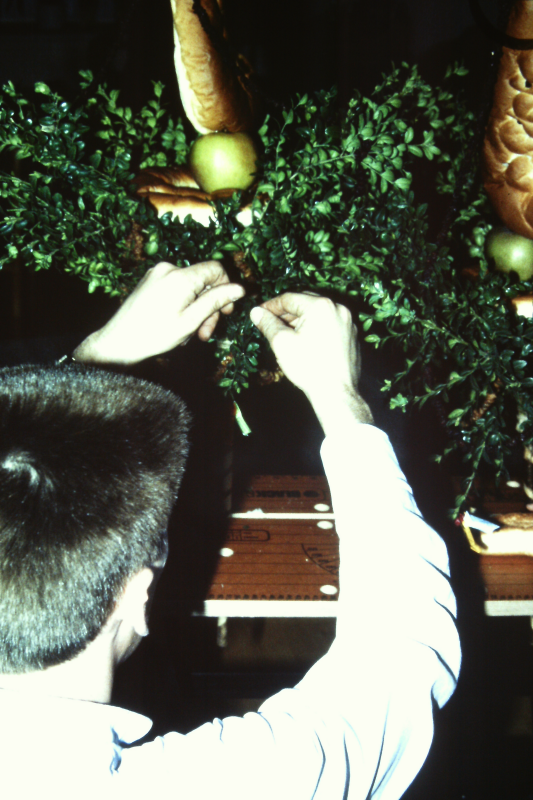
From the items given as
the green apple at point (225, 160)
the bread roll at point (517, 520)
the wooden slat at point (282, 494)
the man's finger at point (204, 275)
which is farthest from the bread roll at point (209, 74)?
the bread roll at point (517, 520)

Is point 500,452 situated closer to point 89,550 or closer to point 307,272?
point 307,272

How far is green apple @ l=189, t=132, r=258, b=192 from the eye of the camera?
109 centimetres

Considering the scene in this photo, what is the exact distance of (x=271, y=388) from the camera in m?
2.73

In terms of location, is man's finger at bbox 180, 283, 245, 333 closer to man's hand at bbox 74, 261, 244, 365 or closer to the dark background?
man's hand at bbox 74, 261, 244, 365

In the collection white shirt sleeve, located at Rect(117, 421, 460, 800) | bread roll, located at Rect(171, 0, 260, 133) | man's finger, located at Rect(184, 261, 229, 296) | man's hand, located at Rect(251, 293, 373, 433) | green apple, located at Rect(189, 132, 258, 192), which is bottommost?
white shirt sleeve, located at Rect(117, 421, 460, 800)

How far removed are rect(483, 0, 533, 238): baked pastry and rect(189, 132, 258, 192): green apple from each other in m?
0.49

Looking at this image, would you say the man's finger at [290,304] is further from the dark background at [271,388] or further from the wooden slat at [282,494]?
the wooden slat at [282,494]

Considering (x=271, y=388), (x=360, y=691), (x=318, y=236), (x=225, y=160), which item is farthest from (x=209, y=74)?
(x=271, y=388)

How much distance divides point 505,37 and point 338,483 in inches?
32.2

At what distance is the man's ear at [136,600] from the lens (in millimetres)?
683

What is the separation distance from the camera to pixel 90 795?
54 cm

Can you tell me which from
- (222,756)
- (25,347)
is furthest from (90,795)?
(25,347)

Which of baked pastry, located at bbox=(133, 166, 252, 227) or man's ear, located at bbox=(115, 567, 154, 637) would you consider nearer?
man's ear, located at bbox=(115, 567, 154, 637)

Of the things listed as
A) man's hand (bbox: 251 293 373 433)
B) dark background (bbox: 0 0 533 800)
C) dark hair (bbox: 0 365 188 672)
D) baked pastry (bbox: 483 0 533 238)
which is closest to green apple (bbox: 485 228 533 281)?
baked pastry (bbox: 483 0 533 238)
